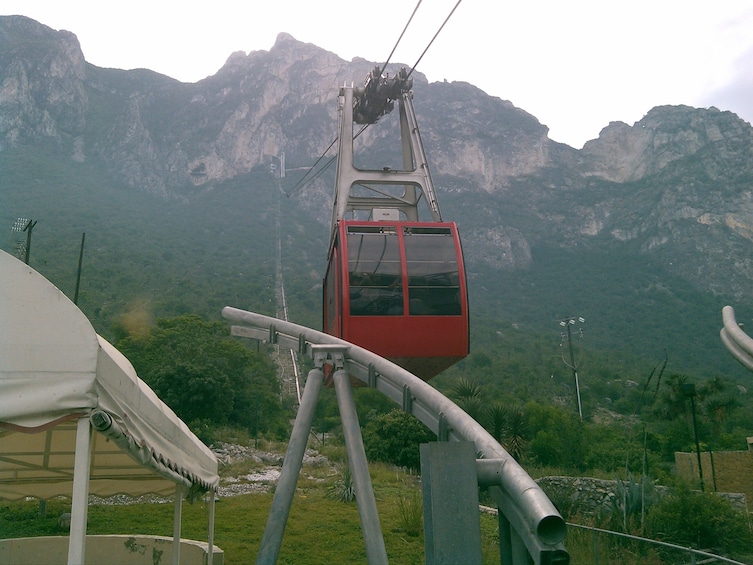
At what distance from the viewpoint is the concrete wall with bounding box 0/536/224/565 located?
8117 mm

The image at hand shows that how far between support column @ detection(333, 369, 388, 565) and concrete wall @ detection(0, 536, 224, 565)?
11.0 feet

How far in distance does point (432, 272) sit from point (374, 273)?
81 cm

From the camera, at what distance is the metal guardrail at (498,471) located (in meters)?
2.49

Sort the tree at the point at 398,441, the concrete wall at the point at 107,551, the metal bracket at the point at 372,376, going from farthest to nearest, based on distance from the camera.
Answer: the tree at the point at 398,441 < the concrete wall at the point at 107,551 < the metal bracket at the point at 372,376

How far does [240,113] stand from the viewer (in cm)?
14375

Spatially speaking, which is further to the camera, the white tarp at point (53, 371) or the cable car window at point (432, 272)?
the cable car window at point (432, 272)

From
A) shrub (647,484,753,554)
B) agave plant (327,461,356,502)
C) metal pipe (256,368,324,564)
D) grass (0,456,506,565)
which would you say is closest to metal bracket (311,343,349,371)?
metal pipe (256,368,324,564)

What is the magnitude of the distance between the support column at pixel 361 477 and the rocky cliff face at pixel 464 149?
8263cm

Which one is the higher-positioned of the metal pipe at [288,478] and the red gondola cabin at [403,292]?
the red gondola cabin at [403,292]

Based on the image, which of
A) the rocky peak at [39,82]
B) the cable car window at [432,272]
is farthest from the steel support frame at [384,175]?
the rocky peak at [39,82]

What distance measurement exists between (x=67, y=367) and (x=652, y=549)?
9908 mm

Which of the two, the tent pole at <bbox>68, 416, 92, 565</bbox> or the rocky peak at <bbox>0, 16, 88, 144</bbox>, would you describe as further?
the rocky peak at <bbox>0, 16, 88, 144</bbox>

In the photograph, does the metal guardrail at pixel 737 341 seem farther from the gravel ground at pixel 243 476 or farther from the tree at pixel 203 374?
the tree at pixel 203 374

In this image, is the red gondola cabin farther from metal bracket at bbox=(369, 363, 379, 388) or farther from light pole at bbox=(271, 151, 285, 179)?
light pole at bbox=(271, 151, 285, 179)
